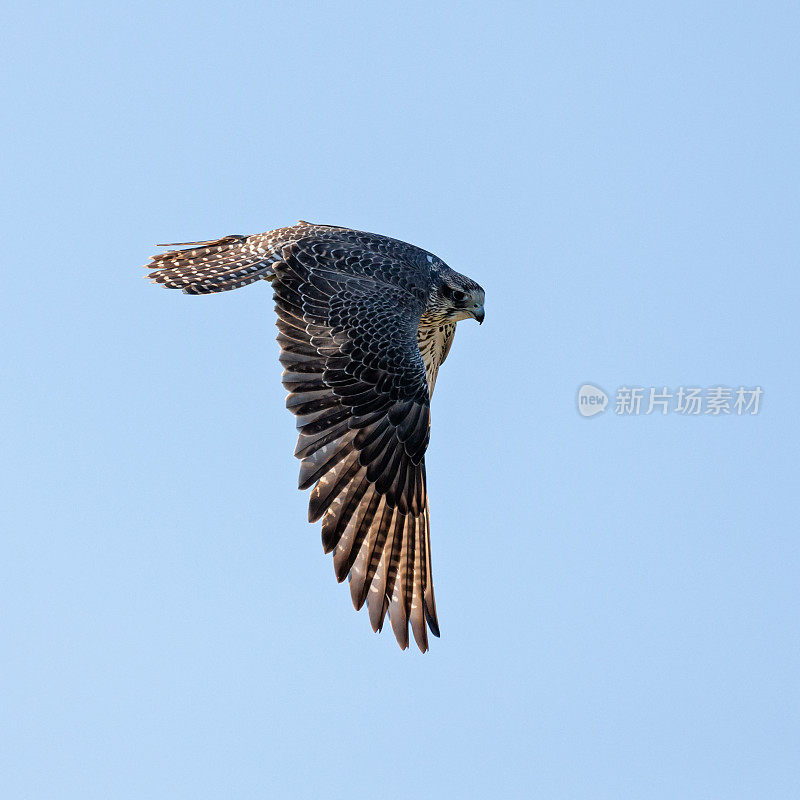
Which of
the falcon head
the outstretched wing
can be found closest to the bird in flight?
the outstretched wing

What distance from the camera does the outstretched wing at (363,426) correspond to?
12.6 m

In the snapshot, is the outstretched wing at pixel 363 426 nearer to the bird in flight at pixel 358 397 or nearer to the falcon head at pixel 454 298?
the bird in flight at pixel 358 397

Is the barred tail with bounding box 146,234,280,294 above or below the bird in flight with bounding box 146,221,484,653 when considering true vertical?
above

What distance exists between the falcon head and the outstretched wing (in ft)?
3.54

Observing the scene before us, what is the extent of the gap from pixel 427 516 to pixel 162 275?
3625 millimetres

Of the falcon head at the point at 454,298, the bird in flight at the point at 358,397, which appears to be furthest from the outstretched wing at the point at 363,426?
the falcon head at the point at 454,298

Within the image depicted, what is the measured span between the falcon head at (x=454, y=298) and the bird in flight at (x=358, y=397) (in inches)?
22.0

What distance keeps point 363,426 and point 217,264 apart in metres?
2.54

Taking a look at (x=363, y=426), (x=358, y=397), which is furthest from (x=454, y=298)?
(x=363, y=426)

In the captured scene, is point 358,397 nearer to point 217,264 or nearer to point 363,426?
point 363,426

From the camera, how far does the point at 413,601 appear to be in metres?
13.2

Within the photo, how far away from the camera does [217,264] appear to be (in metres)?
14.0

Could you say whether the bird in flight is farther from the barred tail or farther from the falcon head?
the falcon head

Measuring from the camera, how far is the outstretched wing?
12.6 metres
